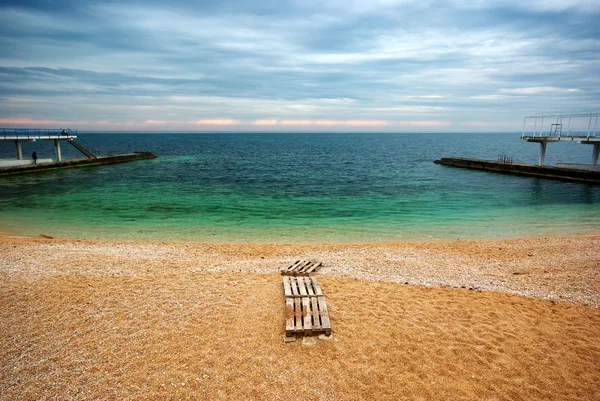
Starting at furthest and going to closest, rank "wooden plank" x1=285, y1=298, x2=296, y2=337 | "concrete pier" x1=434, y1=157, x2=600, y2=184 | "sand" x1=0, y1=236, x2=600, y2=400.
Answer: "concrete pier" x1=434, y1=157, x2=600, y2=184
"wooden plank" x1=285, y1=298, x2=296, y2=337
"sand" x1=0, y1=236, x2=600, y2=400

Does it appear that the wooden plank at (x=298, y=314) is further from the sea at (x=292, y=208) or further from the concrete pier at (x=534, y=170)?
the concrete pier at (x=534, y=170)

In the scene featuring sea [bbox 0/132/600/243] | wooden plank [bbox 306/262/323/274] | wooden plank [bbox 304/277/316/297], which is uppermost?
wooden plank [bbox 304/277/316/297]

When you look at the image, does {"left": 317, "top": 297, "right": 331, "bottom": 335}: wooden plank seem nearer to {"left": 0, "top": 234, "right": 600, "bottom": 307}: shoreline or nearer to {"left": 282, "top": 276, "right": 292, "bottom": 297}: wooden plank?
{"left": 282, "top": 276, "right": 292, "bottom": 297}: wooden plank

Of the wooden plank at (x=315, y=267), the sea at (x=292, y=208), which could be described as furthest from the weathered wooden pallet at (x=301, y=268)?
the sea at (x=292, y=208)

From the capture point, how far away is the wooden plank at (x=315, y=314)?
7238 millimetres

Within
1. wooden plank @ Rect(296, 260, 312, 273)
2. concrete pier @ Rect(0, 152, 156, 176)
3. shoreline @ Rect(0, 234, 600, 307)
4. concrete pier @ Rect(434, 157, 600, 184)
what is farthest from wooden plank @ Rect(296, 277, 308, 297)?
concrete pier @ Rect(0, 152, 156, 176)

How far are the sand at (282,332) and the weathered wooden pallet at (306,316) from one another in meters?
0.28

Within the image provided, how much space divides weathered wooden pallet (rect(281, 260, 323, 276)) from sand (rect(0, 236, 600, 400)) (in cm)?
41

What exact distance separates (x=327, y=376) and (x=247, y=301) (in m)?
3.27

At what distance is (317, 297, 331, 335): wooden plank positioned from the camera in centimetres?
723

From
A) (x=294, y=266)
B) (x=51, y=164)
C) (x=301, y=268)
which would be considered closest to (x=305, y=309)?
(x=301, y=268)

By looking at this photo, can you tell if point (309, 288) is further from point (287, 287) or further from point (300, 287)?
point (287, 287)

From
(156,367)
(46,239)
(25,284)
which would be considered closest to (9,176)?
(46,239)

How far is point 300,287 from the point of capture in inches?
364
